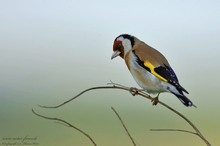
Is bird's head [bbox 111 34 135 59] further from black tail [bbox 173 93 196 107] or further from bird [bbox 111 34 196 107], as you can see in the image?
black tail [bbox 173 93 196 107]

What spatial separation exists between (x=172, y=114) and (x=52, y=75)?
0.42 meters

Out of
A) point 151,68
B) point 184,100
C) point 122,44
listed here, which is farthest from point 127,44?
point 184,100

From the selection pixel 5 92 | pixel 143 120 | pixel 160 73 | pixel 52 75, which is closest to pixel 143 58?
pixel 160 73

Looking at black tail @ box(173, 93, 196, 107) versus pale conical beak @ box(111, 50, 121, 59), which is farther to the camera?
pale conical beak @ box(111, 50, 121, 59)

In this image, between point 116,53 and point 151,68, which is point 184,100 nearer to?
point 151,68

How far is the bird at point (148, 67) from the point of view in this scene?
1.03m

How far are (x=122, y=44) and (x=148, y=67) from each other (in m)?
0.12

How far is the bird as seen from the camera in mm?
1033

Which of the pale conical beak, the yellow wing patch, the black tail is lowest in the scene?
the black tail

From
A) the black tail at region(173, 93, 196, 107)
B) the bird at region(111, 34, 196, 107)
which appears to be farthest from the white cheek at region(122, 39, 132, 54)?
the black tail at region(173, 93, 196, 107)

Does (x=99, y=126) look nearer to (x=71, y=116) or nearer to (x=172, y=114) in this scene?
(x=71, y=116)

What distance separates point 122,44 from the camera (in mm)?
1114

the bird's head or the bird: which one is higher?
the bird's head

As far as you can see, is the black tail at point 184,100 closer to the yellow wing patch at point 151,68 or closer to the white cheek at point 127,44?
the yellow wing patch at point 151,68
